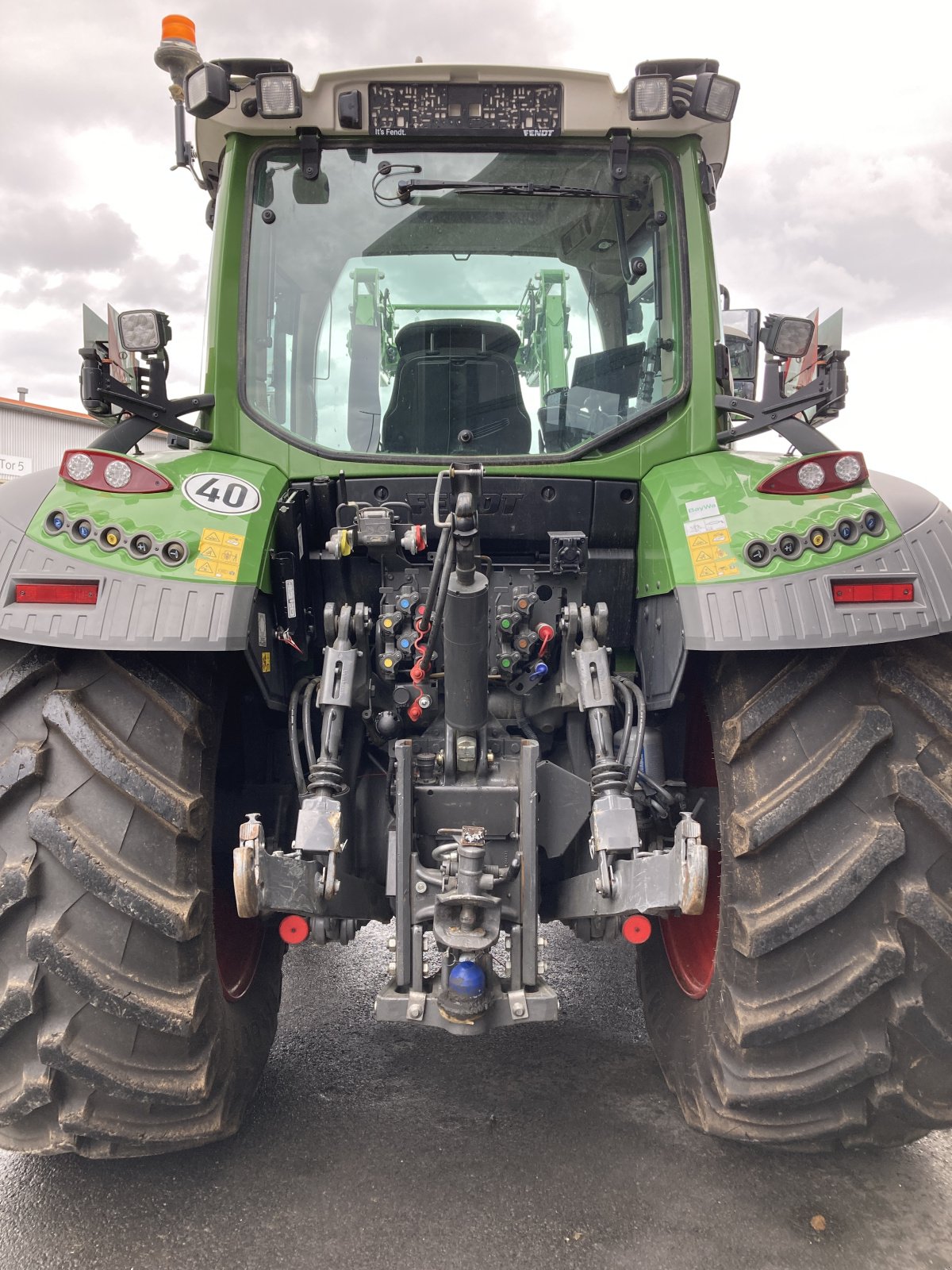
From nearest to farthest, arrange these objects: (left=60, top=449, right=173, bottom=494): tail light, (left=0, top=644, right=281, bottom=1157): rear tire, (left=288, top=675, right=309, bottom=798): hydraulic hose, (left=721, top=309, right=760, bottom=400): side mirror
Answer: (left=0, top=644, right=281, bottom=1157): rear tire < (left=60, top=449, right=173, bottom=494): tail light < (left=288, top=675, right=309, bottom=798): hydraulic hose < (left=721, top=309, right=760, bottom=400): side mirror

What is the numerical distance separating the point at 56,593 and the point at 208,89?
1451 mm

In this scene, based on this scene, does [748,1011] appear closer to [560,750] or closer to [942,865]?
[942,865]

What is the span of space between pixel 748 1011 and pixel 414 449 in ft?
5.56

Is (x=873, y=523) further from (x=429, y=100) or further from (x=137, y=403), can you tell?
(x=137, y=403)

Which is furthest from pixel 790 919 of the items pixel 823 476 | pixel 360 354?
pixel 360 354

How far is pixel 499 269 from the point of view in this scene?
9.08 feet

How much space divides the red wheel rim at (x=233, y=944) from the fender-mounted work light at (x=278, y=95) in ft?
6.97

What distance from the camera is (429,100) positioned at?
8.83ft

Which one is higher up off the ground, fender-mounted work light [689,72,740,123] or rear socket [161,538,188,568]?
fender-mounted work light [689,72,740,123]

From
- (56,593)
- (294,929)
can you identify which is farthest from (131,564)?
(294,929)

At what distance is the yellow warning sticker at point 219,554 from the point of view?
7.10 feet

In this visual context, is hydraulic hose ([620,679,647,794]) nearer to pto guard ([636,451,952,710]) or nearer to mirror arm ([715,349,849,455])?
pto guard ([636,451,952,710])

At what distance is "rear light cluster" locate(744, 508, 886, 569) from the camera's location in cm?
214

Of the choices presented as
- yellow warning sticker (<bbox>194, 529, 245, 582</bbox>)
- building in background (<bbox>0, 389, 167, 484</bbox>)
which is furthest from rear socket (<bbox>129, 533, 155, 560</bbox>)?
building in background (<bbox>0, 389, 167, 484</bbox>)
